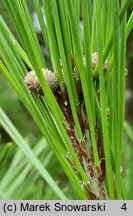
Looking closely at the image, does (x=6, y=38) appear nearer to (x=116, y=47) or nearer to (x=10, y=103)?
(x=116, y=47)

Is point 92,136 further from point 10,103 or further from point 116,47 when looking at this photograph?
point 10,103

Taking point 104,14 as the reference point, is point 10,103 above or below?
above

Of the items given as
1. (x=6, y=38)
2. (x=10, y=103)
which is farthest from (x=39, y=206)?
(x=10, y=103)

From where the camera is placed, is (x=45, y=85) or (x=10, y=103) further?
(x=10, y=103)

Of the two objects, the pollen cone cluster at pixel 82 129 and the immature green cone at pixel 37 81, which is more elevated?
the immature green cone at pixel 37 81

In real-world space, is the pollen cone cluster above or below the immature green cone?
below

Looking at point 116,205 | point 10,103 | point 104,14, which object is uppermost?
point 10,103
